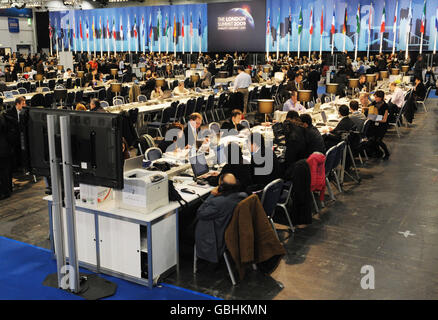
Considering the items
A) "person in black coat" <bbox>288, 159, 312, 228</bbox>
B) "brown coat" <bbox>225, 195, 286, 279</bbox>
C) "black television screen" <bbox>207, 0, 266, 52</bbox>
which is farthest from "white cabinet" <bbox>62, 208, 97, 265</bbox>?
"black television screen" <bbox>207, 0, 266, 52</bbox>

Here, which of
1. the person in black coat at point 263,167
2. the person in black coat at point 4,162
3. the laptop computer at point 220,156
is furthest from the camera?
the person in black coat at point 4,162

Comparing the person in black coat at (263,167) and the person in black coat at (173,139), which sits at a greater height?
the person in black coat at (173,139)

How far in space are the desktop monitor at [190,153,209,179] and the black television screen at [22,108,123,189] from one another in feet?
6.49

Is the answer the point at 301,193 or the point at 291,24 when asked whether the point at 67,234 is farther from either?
the point at 291,24

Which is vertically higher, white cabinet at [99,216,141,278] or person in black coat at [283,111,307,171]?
person in black coat at [283,111,307,171]

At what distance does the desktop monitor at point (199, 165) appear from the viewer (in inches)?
224

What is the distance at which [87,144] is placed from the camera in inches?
149

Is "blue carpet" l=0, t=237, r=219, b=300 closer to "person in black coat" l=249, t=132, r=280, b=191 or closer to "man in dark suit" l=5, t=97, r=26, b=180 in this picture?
"person in black coat" l=249, t=132, r=280, b=191

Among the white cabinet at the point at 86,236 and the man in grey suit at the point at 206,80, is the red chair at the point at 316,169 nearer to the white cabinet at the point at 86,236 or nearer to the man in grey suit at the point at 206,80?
the white cabinet at the point at 86,236

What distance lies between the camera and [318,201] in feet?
22.6

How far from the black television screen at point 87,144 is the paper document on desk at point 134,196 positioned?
0.66 metres

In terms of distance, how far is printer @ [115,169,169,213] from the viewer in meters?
4.41

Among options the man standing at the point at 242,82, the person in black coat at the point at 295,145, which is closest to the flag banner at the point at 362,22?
the man standing at the point at 242,82

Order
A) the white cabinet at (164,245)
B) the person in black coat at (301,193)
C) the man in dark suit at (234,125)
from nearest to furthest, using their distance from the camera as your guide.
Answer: the white cabinet at (164,245), the person in black coat at (301,193), the man in dark suit at (234,125)
